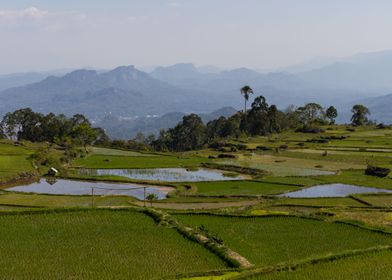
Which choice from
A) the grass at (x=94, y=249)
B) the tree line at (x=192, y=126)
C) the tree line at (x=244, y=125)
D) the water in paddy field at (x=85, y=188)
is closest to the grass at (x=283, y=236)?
the grass at (x=94, y=249)

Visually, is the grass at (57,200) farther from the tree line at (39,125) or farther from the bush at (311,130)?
the bush at (311,130)

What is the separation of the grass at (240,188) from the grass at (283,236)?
11987mm

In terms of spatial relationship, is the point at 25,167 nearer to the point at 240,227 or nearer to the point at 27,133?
the point at 240,227

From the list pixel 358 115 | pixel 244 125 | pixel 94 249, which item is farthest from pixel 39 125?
pixel 94 249

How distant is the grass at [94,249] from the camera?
15.8 meters

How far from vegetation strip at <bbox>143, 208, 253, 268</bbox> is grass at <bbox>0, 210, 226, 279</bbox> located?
297 millimetres

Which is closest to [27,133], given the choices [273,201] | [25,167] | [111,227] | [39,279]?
[25,167]

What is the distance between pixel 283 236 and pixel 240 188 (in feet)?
57.2

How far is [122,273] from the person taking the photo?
1562 centimetres

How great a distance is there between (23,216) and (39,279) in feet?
28.6

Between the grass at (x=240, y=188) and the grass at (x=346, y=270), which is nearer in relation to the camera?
the grass at (x=346, y=270)

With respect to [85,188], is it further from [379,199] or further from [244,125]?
[244,125]

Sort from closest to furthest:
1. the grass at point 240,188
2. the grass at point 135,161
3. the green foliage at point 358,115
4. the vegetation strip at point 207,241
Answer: the vegetation strip at point 207,241 < the grass at point 240,188 < the grass at point 135,161 < the green foliage at point 358,115

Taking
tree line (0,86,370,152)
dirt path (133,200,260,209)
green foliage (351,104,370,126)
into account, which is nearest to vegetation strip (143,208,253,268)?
dirt path (133,200,260,209)
